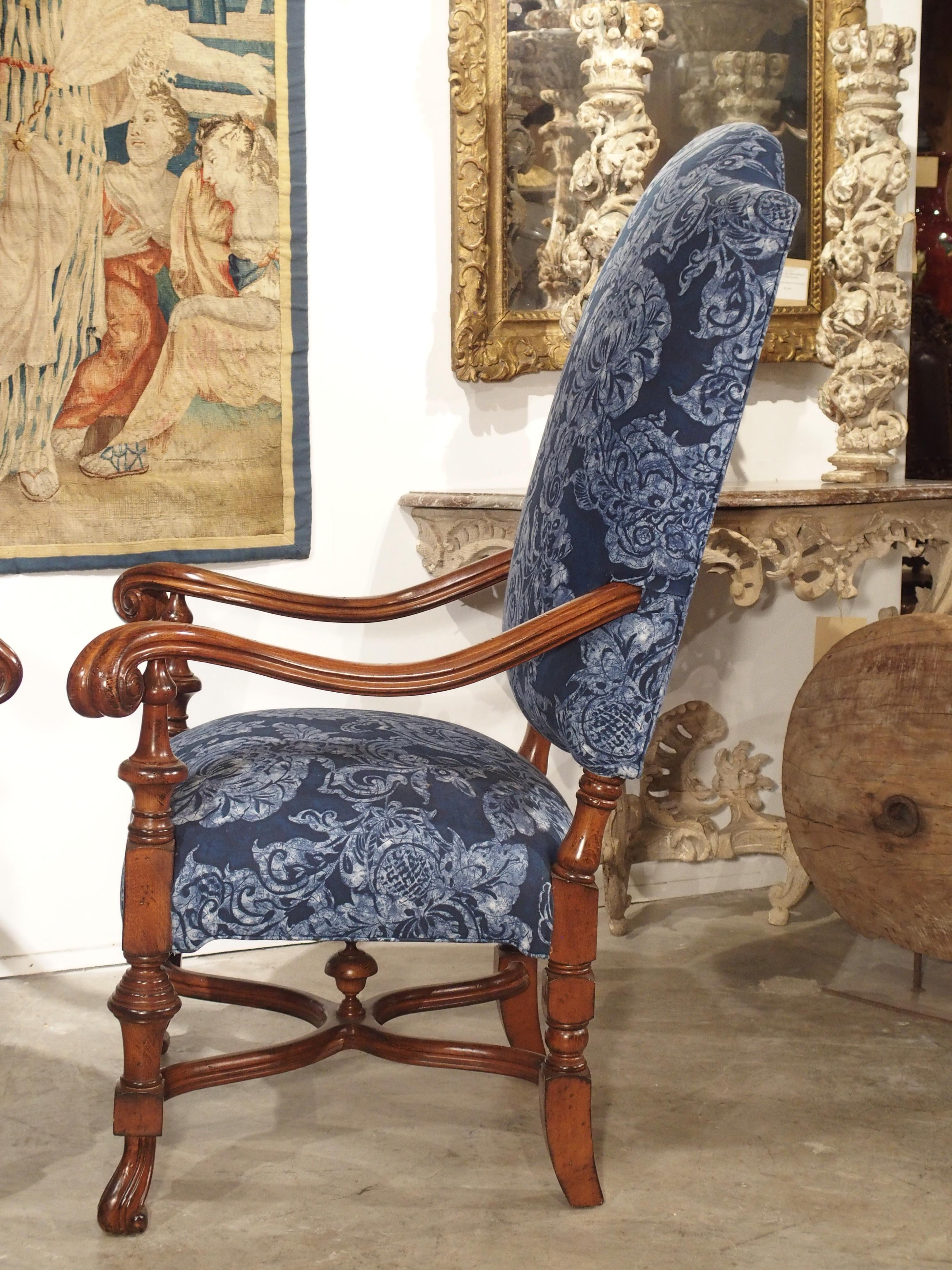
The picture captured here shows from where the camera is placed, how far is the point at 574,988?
1.82 m

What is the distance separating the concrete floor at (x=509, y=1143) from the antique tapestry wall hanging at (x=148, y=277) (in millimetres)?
990

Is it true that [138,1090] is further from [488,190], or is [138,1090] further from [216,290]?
[488,190]

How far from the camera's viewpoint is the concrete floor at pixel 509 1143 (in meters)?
1.84

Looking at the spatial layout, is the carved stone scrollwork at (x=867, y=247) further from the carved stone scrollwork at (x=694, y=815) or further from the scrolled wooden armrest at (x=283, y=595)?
the scrolled wooden armrest at (x=283, y=595)

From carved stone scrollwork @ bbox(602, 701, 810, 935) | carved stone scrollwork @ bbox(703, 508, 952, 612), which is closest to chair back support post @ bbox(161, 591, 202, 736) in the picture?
carved stone scrollwork @ bbox(703, 508, 952, 612)

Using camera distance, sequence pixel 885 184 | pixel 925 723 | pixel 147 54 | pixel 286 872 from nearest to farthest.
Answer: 1. pixel 286 872
2. pixel 925 723
3. pixel 147 54
4. pixel 885 184

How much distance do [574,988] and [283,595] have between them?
0.79m

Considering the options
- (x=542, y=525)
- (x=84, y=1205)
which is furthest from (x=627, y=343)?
(x=84, y=1205)

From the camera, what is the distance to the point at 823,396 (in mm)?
2936

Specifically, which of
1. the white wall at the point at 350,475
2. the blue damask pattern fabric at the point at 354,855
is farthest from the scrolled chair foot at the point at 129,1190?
the white wall at the point at 350,475

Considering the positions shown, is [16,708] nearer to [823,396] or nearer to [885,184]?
[823,396]

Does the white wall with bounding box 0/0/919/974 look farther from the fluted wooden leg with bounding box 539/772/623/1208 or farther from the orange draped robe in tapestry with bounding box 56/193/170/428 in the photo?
the fluted wooden leg with bounding box 539/772/623/1208

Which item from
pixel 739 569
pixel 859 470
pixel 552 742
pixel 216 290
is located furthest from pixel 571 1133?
pixel 216 290

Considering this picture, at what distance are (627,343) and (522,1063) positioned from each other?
108cm
